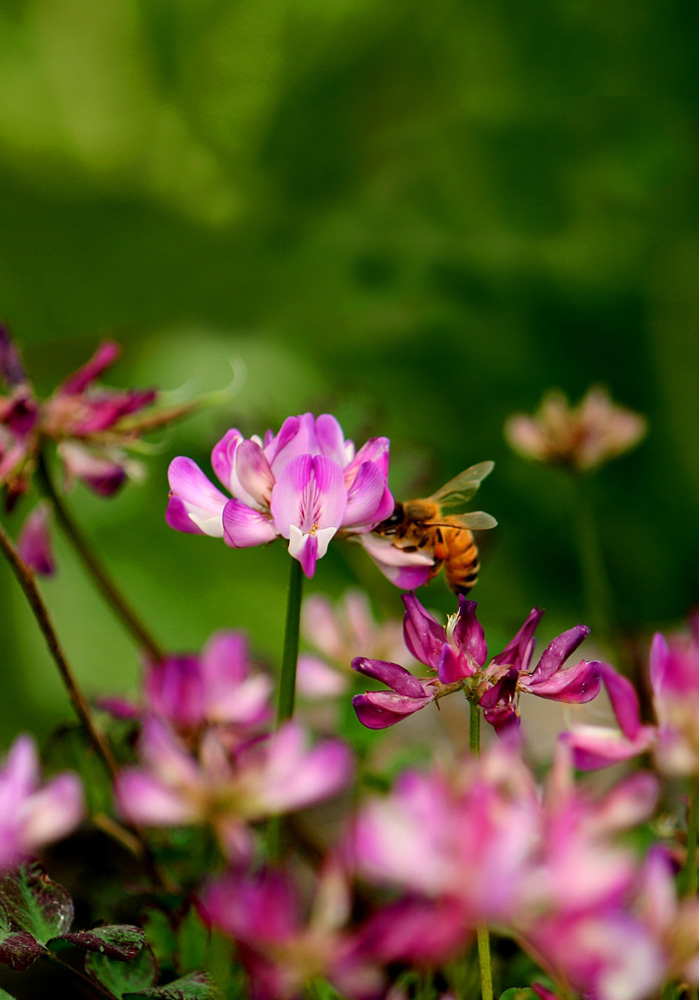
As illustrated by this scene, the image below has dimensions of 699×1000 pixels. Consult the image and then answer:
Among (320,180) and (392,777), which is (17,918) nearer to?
(392,777)

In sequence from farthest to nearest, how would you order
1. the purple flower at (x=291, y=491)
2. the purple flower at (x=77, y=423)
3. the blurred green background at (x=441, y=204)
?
the blurred green background at (x=441, y=204), the purple flower at (x=77, y=423), the purple flower at (x=291, y=491)

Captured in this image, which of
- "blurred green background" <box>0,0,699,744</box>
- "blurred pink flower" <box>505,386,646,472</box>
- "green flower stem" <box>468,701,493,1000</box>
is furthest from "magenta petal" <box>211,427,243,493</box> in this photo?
"blurred green background" <box>0,0,699,744</box>

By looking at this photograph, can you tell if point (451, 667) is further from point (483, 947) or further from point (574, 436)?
point (574, 436)

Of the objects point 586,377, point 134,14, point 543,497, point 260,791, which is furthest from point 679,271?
point 260,791

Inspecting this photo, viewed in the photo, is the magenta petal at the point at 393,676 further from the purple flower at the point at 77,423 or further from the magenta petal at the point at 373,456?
the purple flower at the point at 77,423

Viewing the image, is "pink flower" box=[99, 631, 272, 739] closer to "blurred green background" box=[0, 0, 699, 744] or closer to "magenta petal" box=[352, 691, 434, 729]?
"magenta petal" box=[352, 691, 434, 729]

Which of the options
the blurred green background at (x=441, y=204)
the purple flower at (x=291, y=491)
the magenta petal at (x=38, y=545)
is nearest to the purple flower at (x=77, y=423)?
the magenta petal at (x=38, y=545)

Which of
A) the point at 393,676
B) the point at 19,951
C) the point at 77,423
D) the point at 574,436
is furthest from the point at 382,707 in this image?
the point at 574,436

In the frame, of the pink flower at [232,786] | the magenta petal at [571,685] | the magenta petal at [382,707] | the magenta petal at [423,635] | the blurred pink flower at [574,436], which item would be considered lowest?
the blurred pink flower at [574,436]
